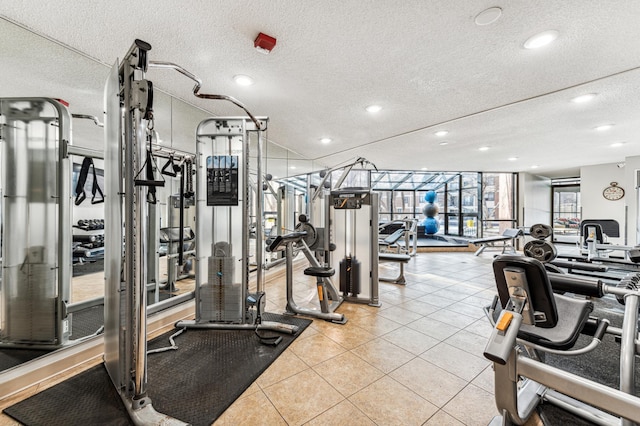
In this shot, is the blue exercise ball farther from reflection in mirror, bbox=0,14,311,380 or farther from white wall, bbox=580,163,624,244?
reflection in mirror, bbox=0,14,311,380

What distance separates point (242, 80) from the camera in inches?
111

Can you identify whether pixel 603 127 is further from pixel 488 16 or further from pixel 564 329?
pixel 564 329

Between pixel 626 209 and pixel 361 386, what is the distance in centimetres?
931

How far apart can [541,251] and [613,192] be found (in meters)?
8.44

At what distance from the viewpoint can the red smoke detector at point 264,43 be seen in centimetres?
207

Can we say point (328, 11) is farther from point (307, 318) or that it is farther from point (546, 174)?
point (546, 174)

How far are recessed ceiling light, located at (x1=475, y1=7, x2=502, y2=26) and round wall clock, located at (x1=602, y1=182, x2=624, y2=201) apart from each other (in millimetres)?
8812

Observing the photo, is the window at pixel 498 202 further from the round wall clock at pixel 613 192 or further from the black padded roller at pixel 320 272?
the black padded roller at pixel 320 272

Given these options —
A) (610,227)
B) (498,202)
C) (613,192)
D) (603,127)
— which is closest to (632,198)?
(613,192)

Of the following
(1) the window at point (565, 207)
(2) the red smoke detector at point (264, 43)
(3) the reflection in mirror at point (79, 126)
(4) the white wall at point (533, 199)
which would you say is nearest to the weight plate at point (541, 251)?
(2) the red smoke detector at point (264, 43)

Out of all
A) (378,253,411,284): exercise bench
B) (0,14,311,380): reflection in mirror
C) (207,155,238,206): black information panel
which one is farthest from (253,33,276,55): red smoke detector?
(378,253,411,284): exercise bench

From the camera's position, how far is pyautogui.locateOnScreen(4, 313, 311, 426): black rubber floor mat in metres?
1.61

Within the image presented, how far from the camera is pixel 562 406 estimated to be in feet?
5.42

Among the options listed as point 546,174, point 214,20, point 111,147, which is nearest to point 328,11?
point 214,20
